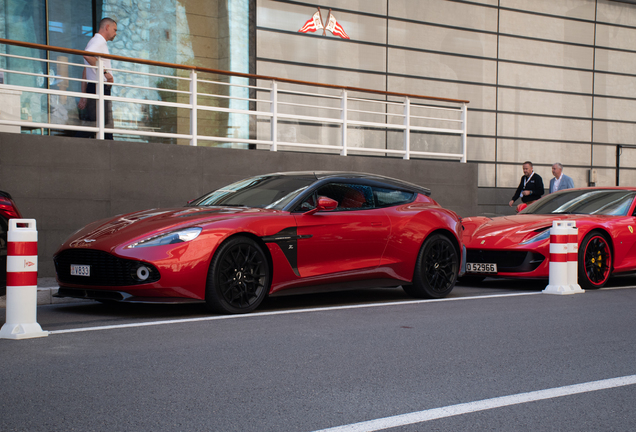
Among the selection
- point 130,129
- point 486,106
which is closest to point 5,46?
point 130,129

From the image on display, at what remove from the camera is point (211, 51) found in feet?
50.9

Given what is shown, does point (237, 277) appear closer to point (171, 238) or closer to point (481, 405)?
point (171, 238)

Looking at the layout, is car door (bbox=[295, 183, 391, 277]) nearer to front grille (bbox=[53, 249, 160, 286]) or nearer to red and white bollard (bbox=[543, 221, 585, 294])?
front grille (bbox=[53, 249, 160, 286])

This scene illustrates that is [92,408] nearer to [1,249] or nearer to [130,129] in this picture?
[1,249]

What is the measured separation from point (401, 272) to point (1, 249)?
420 centimetres

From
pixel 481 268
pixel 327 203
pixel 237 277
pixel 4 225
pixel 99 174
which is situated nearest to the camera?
pixel 4 225

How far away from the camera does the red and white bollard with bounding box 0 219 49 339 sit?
5.55 m

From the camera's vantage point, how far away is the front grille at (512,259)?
9.43 meters

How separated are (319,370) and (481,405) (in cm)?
113

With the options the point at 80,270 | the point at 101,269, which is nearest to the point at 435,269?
the point at 101,269

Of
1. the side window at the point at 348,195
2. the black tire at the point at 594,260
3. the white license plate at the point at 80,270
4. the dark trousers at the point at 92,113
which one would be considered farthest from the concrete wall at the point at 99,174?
the black tire at the point at 594,260

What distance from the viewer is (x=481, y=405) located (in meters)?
3.84

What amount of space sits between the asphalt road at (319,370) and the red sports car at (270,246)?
315 mm

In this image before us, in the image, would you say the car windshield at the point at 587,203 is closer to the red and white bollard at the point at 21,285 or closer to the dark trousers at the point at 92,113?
the dark trousers at the point at 92,113
